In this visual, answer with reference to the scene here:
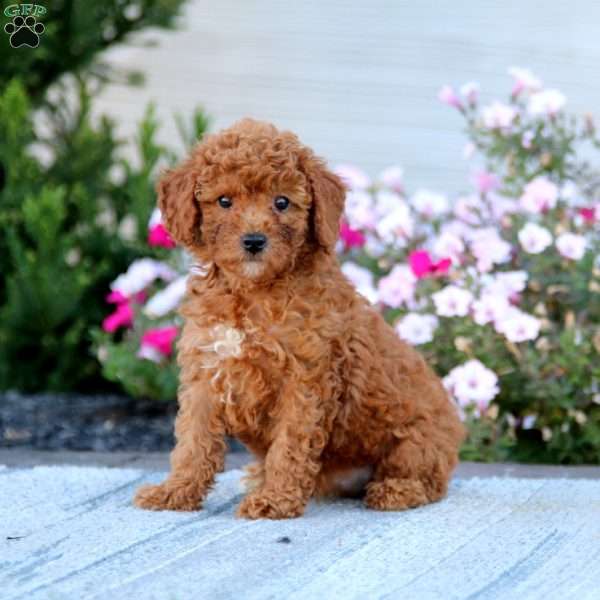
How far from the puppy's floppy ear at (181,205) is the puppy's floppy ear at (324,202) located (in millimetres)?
378

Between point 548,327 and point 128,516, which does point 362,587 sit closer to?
point 128,516

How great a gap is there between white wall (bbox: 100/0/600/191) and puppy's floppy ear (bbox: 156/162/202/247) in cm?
611

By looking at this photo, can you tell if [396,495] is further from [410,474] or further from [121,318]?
[121,318]

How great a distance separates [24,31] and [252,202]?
3.64 m

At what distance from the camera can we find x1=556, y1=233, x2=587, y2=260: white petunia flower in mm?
6195

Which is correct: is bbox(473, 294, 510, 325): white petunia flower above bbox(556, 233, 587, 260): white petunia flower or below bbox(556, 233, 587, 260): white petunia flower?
below

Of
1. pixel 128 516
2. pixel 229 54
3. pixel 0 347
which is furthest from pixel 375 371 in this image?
pixel 229 54

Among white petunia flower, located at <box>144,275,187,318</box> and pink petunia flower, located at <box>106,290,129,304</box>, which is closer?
white petunia flower, located at <box>144,275,187,318</box>

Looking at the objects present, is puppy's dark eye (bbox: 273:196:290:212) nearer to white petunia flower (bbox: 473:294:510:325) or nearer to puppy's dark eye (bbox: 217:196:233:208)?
puppy's dark eye (bbox: 217:196:233:208)

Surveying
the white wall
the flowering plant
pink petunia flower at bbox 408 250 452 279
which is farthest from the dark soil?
the white wall

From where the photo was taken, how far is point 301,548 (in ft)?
13.1

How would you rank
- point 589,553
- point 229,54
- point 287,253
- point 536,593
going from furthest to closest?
point 229,54, point 287,253, point 589,553, point 536,593

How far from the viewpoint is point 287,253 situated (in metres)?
4.30

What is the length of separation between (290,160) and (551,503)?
1.52 m
